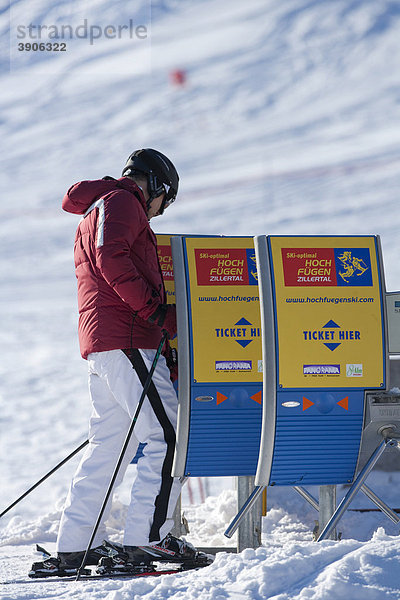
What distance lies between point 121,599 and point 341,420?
5.80 feet

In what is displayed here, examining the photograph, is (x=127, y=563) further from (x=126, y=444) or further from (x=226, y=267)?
(x=226, y=267)

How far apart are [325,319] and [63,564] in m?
1.72

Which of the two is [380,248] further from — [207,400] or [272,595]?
[272,595]

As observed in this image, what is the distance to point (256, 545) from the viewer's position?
15.7 feet

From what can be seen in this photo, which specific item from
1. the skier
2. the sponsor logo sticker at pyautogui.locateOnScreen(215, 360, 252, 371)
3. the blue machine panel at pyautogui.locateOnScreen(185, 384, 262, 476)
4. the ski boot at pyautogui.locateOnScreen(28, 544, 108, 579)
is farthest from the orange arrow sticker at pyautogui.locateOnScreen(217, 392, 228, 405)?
the ski boot at pyautogui.locateOnScreen(28, 544, 108, 579)

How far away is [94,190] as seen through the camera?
423 cm

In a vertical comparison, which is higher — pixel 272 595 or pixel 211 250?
pixel 211 250

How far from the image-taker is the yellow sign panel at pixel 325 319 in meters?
4.19

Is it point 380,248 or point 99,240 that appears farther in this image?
point 380,248

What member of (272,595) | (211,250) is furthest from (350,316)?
(272,595)

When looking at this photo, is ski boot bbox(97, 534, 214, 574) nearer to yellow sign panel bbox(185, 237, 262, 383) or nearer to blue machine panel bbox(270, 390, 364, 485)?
blue machine panel bbox(270, 390, 364, 485)

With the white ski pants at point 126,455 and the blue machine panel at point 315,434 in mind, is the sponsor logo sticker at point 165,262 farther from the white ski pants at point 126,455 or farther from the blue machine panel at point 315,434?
the blue machine panel at point 315,434

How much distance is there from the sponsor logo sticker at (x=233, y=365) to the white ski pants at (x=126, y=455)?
0.40 meters

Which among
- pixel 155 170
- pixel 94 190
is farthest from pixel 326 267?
pixel 94 190
